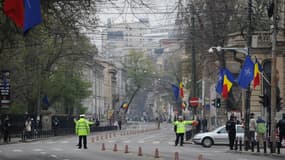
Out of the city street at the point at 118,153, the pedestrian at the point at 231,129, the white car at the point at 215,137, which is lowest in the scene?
the city street at the point at 118,153

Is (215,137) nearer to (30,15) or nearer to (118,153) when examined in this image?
(118,153)

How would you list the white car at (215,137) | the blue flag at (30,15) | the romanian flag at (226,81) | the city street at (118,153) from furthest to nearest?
the romanian flag at (226,81), the white car at (215,137), the city street at (118,153), the blue flag at (30,15)

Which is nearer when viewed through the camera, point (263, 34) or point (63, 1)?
point (63, 1)

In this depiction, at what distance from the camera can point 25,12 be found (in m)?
16.0

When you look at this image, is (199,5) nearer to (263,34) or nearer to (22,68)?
(263,34)

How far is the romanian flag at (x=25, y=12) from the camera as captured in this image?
16.0 meters

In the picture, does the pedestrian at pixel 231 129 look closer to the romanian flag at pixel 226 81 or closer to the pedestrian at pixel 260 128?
the pedestrian at pixel 260 128

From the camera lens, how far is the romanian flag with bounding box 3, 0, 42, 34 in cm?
1597

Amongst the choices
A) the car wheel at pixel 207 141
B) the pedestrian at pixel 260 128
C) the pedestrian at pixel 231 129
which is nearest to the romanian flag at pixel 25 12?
the pedestrian at pixel 231 129

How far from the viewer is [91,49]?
66500mm

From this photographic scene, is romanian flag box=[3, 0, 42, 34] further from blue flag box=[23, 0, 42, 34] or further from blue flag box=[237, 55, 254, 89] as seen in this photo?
blue flag box=[237, 55, 254, 89]

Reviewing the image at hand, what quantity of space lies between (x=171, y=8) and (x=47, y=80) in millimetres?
34935

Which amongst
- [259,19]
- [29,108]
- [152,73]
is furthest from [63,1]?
[152,73]

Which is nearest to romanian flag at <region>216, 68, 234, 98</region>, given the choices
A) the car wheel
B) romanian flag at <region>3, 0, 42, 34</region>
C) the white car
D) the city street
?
the white car
